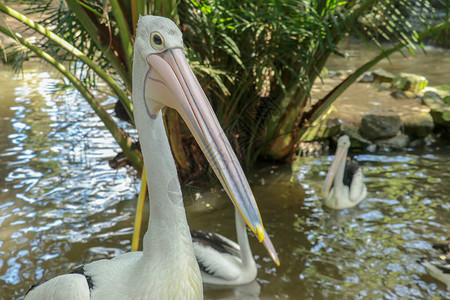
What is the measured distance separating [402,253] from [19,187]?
355 cm

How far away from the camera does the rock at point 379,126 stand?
6.31m

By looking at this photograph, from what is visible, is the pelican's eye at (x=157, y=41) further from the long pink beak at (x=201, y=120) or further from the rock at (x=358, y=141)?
the rock at (x=358, y=141)

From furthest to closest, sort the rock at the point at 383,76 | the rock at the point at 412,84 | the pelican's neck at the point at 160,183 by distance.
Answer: the rock at the point at 383,76 → the rock at the point at 412,84 → the pelican's neck at the point at 160,183

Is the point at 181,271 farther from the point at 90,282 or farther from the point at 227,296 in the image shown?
the point at 227,296

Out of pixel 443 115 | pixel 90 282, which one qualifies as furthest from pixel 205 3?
pixel 443 115

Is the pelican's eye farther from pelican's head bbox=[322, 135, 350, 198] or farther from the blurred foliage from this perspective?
pelican's head bbox=[322, 135, 350, 198]

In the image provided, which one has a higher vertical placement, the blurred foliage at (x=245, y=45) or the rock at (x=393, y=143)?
the blurred foliage at (x=245, y=45)

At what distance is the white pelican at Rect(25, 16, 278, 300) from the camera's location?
4.85 feet

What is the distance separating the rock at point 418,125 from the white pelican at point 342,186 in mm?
1811

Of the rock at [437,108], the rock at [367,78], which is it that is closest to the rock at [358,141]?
the rock at [437,108]

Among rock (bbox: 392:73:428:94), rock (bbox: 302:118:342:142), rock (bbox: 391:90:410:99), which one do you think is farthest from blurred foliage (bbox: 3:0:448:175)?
rock (bbox: 392:73:428:94)

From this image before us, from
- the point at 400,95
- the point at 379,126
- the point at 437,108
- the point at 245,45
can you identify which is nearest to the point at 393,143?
the point at 379,126

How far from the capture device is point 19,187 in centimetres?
507

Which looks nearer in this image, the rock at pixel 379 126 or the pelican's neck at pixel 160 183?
the pelican's neck at pixel 160 183
